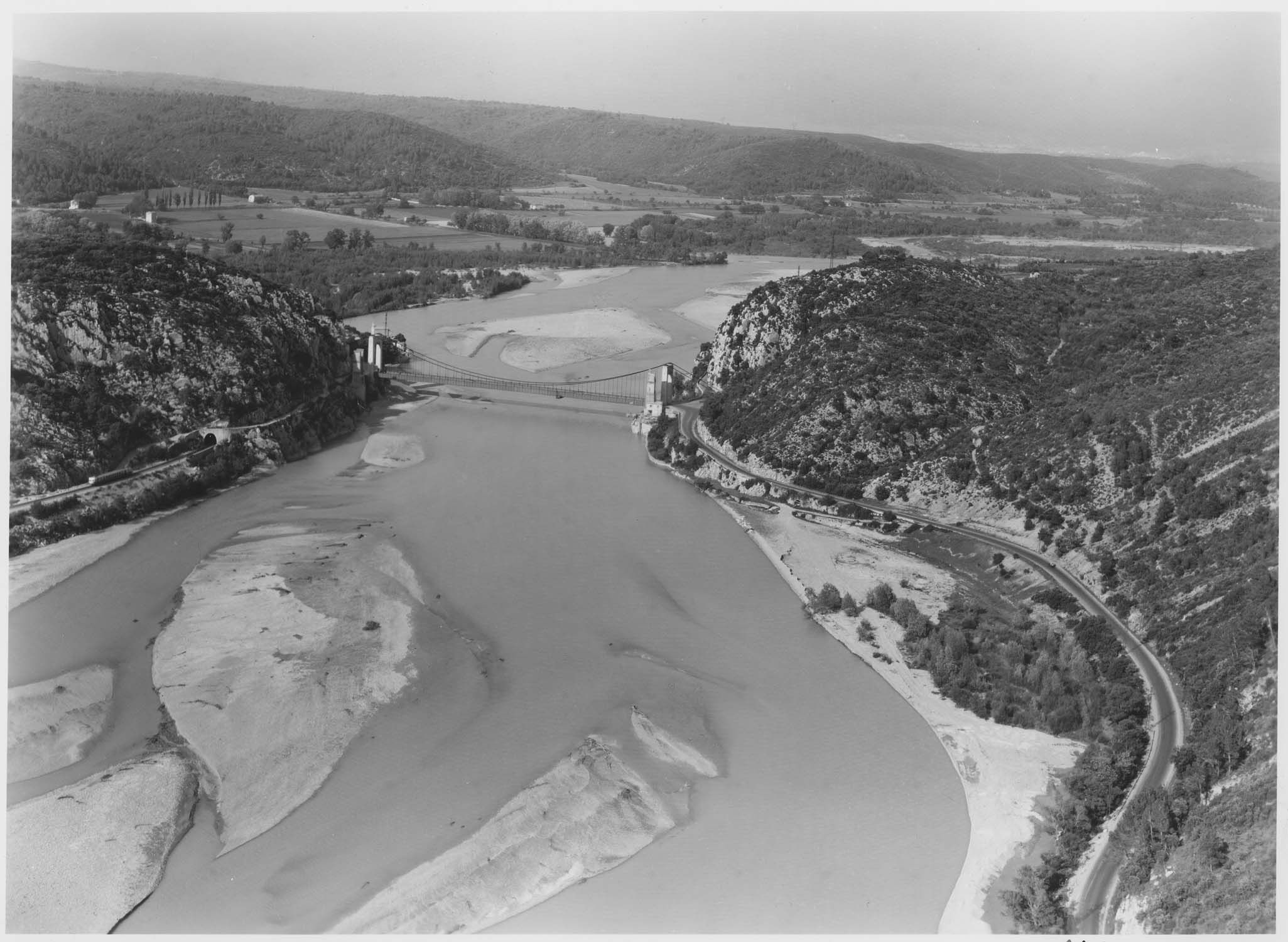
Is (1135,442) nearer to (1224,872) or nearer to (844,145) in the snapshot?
(1224,872)

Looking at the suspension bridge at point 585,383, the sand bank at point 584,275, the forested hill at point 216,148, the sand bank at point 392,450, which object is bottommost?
the sand bank at point 392,450

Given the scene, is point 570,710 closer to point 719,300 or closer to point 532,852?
point 532,852

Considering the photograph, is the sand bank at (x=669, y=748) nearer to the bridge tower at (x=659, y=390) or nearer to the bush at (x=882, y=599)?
the bush at (x=882, y=599)

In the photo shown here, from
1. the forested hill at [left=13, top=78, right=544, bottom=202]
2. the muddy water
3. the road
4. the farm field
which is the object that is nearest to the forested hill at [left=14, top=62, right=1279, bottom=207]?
the forested hill at [left=13, top=78, right=544, bottom=202]

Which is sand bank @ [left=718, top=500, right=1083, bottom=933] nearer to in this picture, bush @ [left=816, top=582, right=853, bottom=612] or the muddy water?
bush @ [left=816, top=582, right=853, bottom=612]

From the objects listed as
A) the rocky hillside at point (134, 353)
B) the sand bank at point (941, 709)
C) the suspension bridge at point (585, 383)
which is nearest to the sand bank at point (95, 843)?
the sand bank at point (941, 709)

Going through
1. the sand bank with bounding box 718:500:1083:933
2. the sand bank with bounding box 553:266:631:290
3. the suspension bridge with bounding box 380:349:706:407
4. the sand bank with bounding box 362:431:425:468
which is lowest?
the sand bank with bounding box 362:431:425:468
